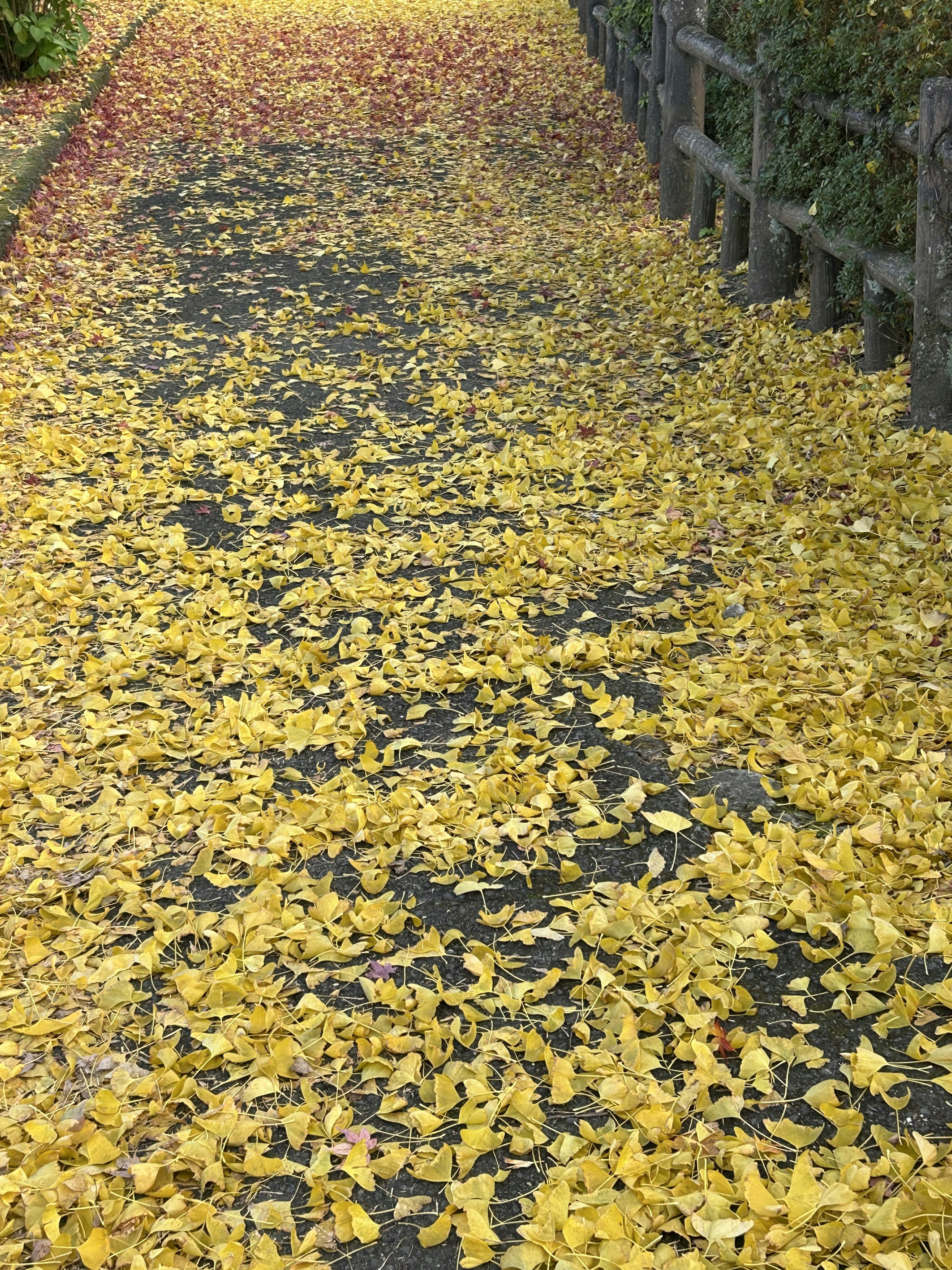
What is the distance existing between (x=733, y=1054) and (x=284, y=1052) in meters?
0.94

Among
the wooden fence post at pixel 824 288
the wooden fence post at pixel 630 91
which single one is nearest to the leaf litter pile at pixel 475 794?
the wooden fence post at pixel 824 288

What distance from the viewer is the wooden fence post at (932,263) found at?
4.30 metres

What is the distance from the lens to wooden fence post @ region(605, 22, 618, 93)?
34.8 feet

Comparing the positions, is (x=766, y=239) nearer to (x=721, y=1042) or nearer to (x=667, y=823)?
(x=667, y=823)

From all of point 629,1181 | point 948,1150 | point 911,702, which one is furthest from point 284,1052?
point 911,702

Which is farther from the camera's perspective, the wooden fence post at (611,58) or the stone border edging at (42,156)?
the wooden fence post at (611,58)

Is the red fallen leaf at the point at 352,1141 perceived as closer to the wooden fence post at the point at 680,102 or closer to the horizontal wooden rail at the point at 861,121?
the horizontal wooden rail at the point at 861,121

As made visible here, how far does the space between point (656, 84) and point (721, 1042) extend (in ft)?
24.6

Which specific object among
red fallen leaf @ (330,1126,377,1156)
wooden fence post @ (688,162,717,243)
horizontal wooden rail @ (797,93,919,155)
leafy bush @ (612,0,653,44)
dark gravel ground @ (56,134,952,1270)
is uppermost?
horizontal wooden rail @ (797,93,919,155)

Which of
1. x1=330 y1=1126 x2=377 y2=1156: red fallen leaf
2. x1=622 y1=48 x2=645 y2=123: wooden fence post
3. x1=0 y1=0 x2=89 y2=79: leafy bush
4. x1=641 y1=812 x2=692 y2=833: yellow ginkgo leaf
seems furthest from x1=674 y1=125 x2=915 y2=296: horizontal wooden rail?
x1=0 y1=0 x2=89 y2=79: leafy bush

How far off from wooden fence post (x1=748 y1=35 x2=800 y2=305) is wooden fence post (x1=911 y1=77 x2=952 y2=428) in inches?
56.5

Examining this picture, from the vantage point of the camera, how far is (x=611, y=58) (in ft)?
35.8

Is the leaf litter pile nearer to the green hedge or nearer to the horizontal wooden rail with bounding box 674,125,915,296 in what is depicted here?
the horizontal wooden rail with bounding box 674,125,915,296

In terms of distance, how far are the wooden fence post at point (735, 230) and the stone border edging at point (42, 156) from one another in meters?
4.40
